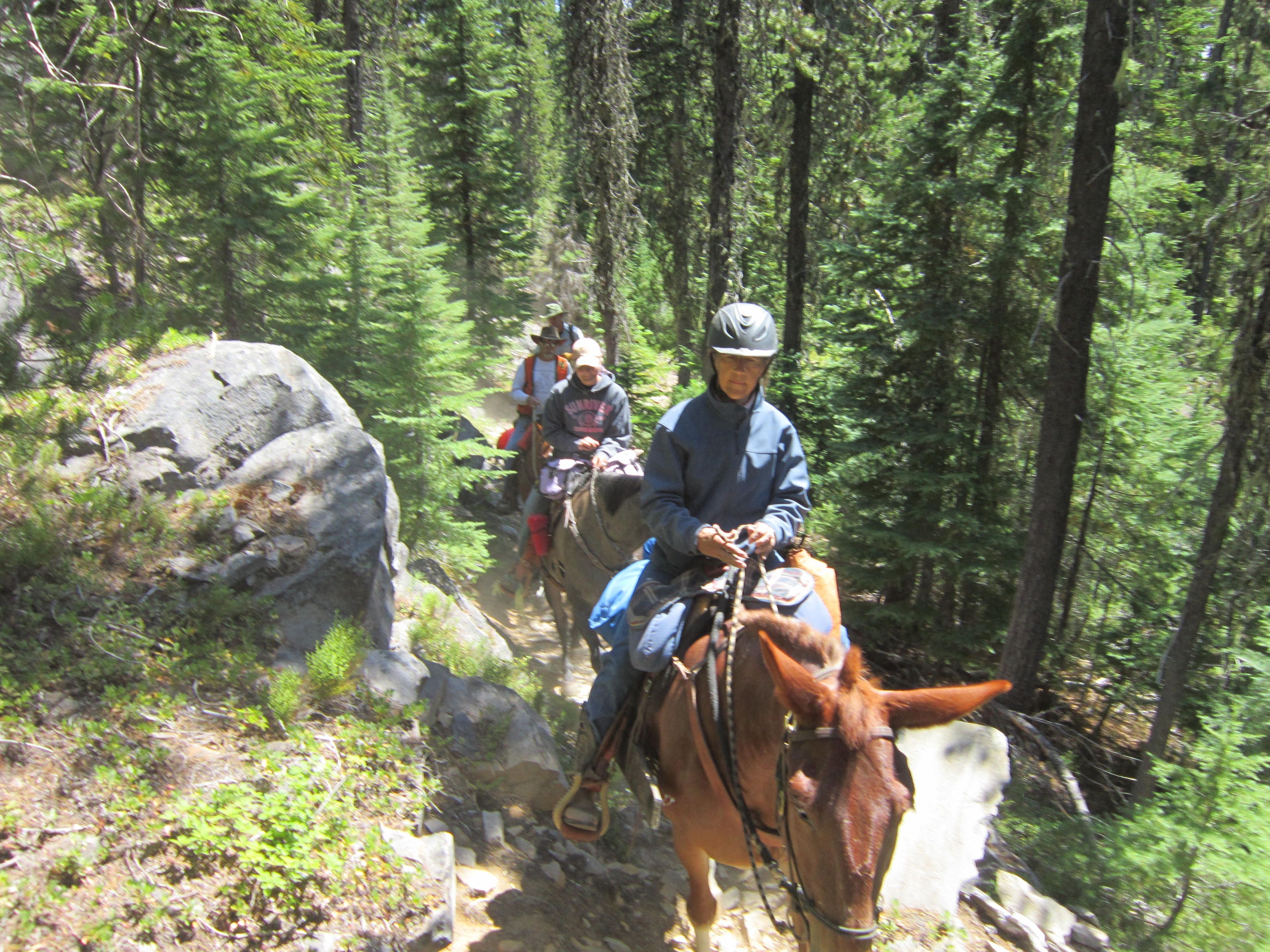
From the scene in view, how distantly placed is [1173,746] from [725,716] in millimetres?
8255

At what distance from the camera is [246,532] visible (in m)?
5.32

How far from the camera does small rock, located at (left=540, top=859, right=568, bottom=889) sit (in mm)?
4566

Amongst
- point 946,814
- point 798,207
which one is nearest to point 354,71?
point 798,207

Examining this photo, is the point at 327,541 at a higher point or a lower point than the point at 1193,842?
higher

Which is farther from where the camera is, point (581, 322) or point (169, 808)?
point (581, 322)

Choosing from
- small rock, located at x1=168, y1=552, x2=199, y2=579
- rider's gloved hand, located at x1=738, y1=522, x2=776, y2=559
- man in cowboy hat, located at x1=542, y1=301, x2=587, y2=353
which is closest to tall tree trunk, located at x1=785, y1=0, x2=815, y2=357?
man in cowboy hat, located at x1=542, y1=301, x2=587, y2=353

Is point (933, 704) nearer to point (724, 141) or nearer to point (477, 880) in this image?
point (477, 880)

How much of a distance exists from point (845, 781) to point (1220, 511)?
686cm

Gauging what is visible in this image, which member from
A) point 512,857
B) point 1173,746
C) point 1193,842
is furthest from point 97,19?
point 1173,746

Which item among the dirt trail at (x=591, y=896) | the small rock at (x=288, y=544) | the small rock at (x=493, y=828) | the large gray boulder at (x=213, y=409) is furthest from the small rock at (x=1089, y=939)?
the large gray boulder at (x=213, y=409)

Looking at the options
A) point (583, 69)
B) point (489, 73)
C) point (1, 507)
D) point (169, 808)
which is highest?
point (489, 73)

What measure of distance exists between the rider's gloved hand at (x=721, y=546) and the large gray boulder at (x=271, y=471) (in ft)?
9.70

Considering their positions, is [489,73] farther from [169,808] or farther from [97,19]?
[169,808]

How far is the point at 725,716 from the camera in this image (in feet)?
10.8
